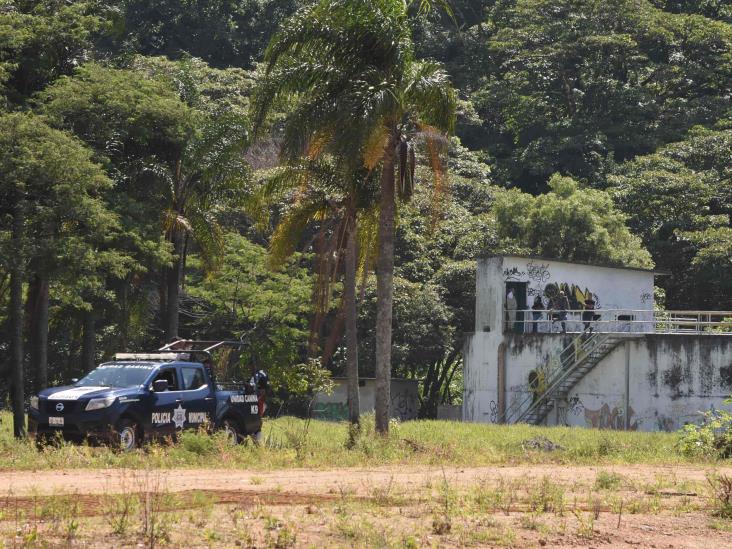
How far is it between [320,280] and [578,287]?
14488 millimetres

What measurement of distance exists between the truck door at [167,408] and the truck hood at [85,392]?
1.64 feet

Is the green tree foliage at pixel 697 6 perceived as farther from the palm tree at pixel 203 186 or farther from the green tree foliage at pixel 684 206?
the palm tree at pixel 203 186

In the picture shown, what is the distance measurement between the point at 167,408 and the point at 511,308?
2278cm

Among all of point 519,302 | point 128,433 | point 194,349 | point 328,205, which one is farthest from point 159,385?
point 519,302

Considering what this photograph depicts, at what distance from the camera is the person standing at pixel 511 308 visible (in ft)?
137

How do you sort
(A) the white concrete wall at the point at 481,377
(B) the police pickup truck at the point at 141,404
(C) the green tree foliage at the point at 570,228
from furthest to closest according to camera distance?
1. (C) the green tree foliage at the point at 570,228
2. (A) the white concrete wall at the point at 481,377
3. (B) the police pickup truck at the point at 141,404

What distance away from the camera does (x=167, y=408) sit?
67.9 feet

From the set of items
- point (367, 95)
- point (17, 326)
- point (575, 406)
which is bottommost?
point (575, 406)

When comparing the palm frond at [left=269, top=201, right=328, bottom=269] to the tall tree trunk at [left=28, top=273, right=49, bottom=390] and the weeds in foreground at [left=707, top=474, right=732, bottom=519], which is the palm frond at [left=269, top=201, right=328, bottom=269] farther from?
the weeds in foreground at [left=707, top=474, right=732, bottom=519]

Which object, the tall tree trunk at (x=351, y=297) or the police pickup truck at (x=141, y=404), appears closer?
the police pickup truck at (x=141, y=404)

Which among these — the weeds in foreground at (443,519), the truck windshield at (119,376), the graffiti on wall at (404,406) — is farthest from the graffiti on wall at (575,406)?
the weeds in foreground at (443,519)

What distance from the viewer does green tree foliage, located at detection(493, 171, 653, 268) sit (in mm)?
50500

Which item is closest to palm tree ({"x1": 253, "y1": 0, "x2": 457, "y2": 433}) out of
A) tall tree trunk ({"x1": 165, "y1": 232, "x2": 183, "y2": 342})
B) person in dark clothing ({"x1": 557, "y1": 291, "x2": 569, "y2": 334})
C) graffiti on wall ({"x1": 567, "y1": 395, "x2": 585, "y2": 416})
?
tall tree trunk ({"x1": 165, "y1": 232, "x2": 183, "y2": 342})

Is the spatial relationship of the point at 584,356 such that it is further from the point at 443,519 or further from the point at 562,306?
the point at 443,519
